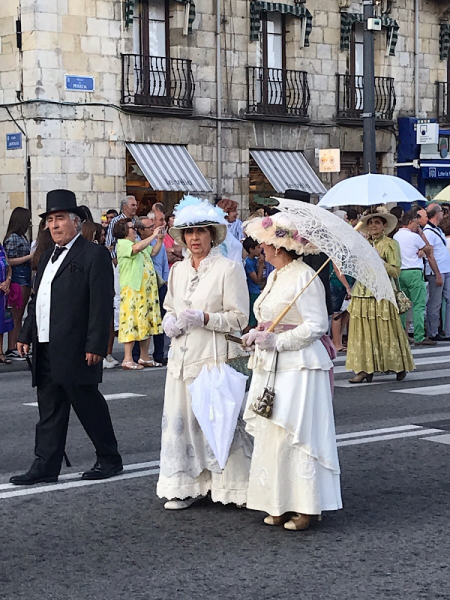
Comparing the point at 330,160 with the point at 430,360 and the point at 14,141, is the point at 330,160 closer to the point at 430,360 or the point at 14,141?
the point at 14,141

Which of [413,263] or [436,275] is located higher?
[413,263]

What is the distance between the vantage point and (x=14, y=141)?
23750mm

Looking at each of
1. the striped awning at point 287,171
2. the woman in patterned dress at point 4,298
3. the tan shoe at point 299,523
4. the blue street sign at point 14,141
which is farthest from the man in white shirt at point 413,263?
the striped awning at point 287,171

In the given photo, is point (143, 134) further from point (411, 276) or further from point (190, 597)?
point (190, 597)

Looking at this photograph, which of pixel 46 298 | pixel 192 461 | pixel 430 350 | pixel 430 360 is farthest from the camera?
pixel 430 350

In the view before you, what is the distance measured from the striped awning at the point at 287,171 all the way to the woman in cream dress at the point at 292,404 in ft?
66.4

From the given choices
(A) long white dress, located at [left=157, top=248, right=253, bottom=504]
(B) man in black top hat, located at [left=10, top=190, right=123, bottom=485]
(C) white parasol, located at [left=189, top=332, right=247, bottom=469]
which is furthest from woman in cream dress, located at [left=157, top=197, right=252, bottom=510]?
(B) man in black top hat, located at [left=10, top=190, right=123, bottom=485]

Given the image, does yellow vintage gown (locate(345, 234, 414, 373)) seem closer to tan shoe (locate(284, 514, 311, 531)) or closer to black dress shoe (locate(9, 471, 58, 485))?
black dress shoe (locate(9, 471, 58, 485))

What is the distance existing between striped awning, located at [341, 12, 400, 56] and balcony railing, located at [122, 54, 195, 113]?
4.90 metres

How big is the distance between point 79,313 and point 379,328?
5.40m

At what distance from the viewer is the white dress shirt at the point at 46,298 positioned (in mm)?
7701

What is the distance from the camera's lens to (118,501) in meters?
7.21

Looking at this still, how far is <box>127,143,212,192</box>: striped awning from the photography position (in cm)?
2473

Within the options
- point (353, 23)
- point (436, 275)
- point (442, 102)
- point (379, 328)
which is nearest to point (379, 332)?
point (379, 328)
